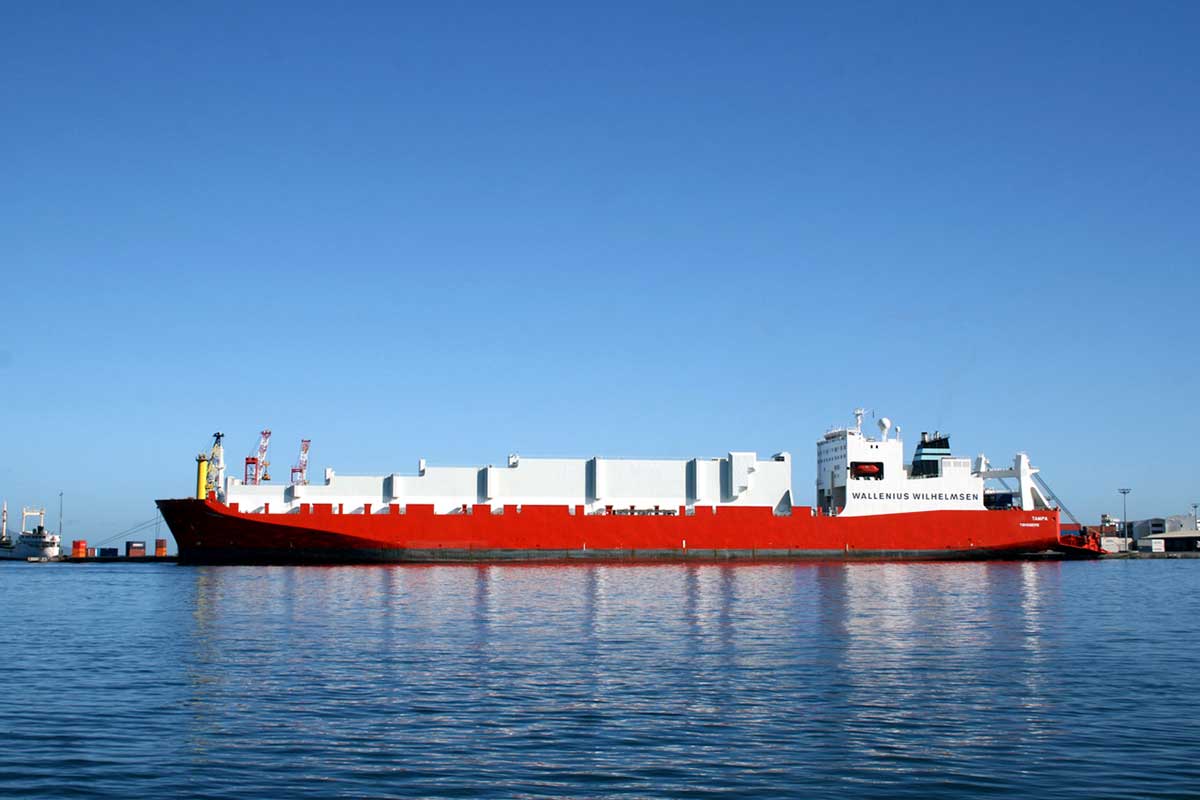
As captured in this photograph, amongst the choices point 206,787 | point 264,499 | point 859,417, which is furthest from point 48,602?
point 859,417

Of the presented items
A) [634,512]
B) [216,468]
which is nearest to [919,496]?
[634,512]

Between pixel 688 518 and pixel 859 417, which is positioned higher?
pixel 859 417

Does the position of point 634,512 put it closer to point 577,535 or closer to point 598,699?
point 577,535

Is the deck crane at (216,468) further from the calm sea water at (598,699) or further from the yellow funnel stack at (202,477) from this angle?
the calm sea water at (598,699)

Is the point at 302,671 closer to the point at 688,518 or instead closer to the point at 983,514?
the point at 688,518

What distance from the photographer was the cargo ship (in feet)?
160

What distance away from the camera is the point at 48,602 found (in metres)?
32.0

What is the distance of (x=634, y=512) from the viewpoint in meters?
54.2

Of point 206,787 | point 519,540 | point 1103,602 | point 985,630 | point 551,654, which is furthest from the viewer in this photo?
point 519,540

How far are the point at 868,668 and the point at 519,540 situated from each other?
34.7 m

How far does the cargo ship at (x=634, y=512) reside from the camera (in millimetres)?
48719

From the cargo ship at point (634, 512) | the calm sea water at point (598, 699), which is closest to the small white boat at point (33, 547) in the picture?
the cargo ship at point (634, 512)

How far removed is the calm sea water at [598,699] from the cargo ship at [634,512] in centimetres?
1953

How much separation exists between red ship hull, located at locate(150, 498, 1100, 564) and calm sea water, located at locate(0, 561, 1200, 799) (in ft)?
62.4
